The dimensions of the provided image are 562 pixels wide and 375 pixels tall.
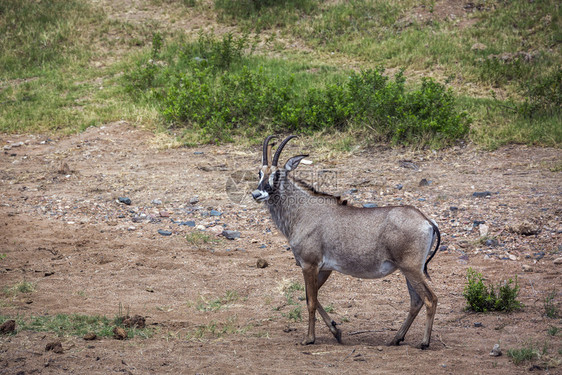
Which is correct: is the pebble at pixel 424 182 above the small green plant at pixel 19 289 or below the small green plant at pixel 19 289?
above

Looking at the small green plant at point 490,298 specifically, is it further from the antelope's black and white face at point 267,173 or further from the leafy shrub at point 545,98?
the leafy shrub at point 545,98

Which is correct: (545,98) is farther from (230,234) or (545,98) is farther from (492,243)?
(230,234)

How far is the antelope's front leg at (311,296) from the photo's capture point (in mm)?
5863

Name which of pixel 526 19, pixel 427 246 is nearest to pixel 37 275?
pixel 427 246

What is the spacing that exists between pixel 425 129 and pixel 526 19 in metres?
8.88

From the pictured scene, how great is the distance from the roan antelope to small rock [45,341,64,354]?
2.37 m

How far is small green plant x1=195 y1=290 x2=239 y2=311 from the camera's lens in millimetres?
6734

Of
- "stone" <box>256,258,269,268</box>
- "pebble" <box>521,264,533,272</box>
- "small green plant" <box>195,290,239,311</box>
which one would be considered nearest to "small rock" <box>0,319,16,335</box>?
"small green plant" <box>195,290,239,311</box>

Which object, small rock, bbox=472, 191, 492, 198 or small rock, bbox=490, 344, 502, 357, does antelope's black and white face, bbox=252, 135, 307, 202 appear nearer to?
small rock, bbox=490, 344, 502, 357

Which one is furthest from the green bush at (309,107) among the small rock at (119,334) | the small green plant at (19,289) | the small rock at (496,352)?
the small rock at (119,334)

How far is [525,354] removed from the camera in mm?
4984

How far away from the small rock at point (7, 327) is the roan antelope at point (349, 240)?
2807 mm

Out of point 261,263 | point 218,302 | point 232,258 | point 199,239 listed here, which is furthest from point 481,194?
point 218,302

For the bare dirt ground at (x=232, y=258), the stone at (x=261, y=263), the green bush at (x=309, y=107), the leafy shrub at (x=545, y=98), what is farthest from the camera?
the leafy shrub at (x=545, y=98)
